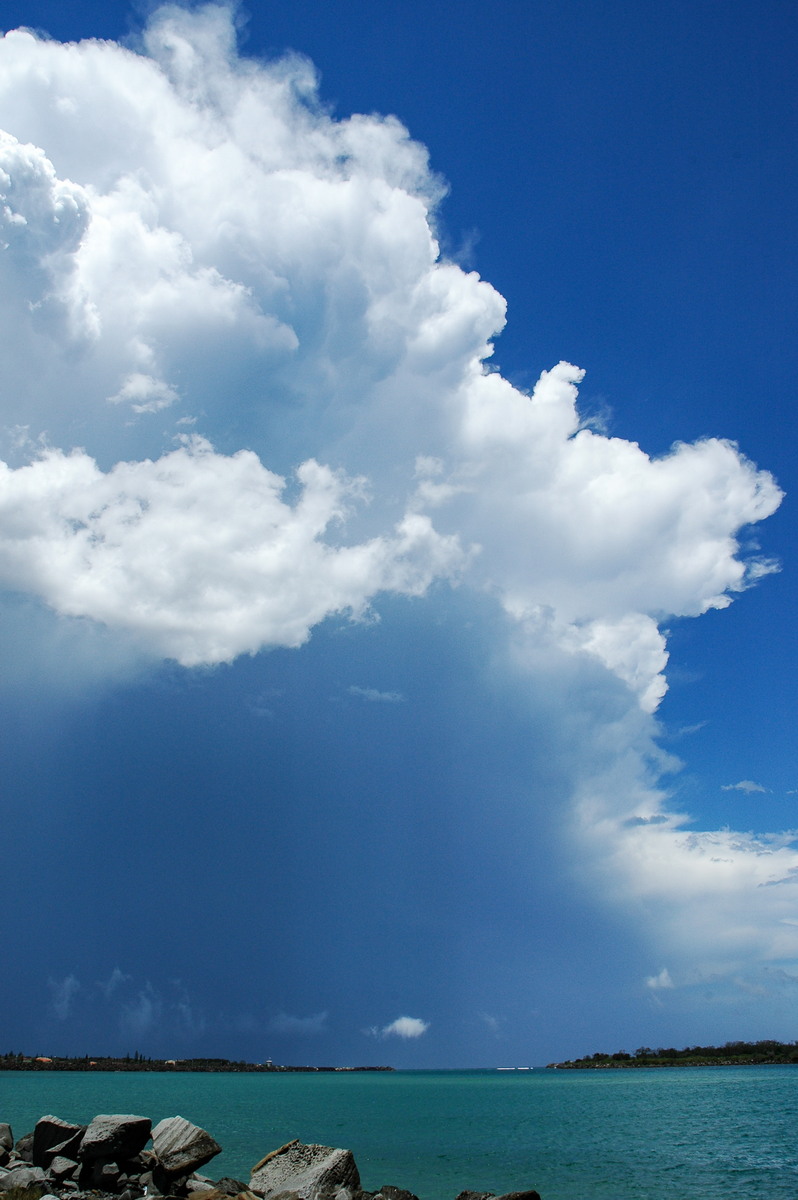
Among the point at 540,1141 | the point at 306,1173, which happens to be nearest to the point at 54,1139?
the point at 306,1173

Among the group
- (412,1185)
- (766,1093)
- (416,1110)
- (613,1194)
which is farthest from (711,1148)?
(766,1093)

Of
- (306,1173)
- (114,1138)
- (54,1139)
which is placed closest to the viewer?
(306,1173)

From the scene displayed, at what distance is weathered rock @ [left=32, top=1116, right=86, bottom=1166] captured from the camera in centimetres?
2691

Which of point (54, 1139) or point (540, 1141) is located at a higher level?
point (54, 1139)

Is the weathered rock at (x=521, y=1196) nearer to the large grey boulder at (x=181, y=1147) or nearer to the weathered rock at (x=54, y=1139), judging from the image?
the large grey boulder at (x=181, y=1147)

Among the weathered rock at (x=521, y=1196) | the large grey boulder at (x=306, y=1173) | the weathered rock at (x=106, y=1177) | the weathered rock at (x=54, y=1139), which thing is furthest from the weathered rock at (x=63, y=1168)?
the weathered rock at (x=521, y=1196)

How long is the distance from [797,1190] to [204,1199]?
25.7 m

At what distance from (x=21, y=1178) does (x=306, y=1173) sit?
9316 mm

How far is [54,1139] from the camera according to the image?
27844 mm

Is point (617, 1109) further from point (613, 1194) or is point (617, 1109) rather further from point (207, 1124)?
point (613, 1194)

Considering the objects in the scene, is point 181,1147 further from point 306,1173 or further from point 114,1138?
point 306,1173

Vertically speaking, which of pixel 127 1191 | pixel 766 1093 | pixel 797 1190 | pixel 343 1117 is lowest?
pixel 766 1093

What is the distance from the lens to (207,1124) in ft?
185

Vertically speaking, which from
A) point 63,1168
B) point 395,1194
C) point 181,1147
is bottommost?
point 395,1194
